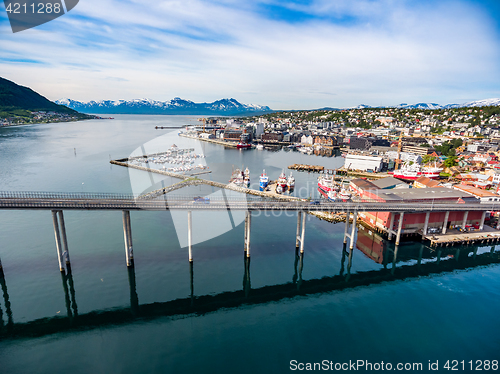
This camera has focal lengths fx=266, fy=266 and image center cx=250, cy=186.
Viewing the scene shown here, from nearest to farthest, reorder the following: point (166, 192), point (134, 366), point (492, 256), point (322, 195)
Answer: point (134, 366), point (492, 256), point (166, 192), point (322, 195)

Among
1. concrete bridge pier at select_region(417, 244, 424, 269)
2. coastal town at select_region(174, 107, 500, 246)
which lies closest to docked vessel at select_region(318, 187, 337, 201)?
coastal town at select_region(174, 107, 500, 246)

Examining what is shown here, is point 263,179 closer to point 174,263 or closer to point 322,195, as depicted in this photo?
point 322,195

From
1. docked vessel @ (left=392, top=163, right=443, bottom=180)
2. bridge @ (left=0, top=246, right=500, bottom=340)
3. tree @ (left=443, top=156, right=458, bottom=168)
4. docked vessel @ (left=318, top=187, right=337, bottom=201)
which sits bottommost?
bridge @ (left=0, top=246, right=500, bottom=340)

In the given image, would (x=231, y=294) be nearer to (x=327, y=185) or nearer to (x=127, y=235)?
(x=127, y=235)

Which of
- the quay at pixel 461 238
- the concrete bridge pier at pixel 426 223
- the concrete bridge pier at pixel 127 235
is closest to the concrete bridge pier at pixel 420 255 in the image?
the quay at pixel 461 238

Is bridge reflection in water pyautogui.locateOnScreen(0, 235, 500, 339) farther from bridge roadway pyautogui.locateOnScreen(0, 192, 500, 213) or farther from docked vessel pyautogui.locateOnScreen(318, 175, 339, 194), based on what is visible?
docked vessel pyautogui.locateOnScreen(318, 175, 339, 194)

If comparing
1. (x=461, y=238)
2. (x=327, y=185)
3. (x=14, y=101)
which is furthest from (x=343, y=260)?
(x=14, y=101)

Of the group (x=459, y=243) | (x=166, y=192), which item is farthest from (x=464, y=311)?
(x=166, y=192)

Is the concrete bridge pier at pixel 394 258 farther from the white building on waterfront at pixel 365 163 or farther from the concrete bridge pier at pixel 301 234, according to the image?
the white building on waterfront at pixel 365 163
